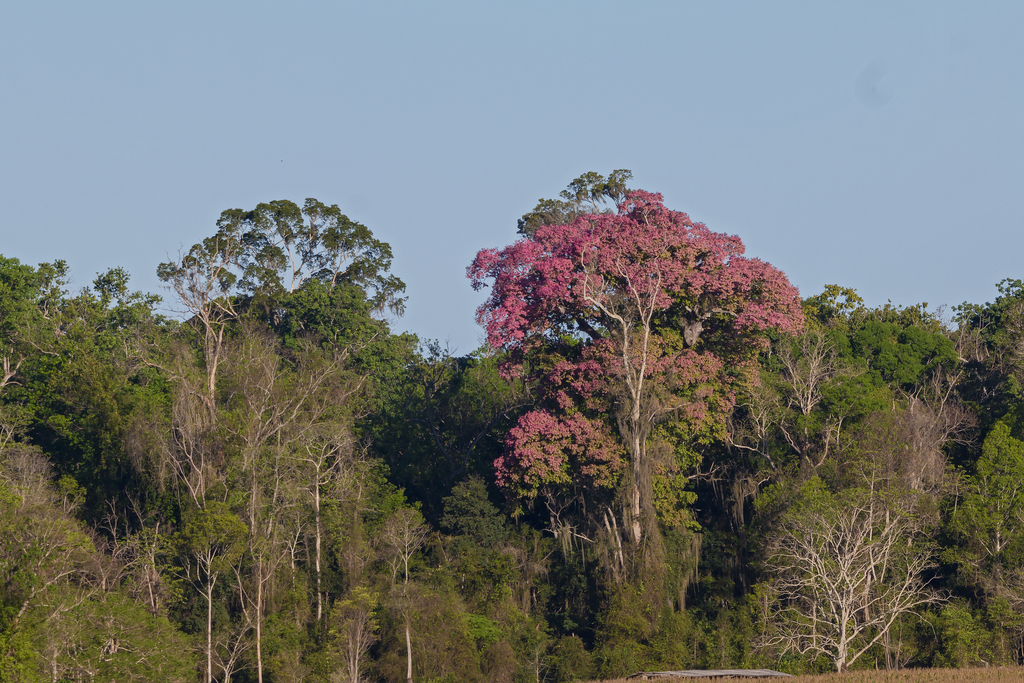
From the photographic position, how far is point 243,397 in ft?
131

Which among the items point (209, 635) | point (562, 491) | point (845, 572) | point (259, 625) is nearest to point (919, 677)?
point (845, 572)

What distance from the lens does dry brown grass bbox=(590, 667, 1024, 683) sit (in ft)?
93.4

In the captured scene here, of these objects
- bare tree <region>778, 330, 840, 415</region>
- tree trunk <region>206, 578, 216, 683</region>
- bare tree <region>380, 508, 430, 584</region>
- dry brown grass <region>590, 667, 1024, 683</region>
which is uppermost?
bare tree <region>778, 330, 840, 415</region>

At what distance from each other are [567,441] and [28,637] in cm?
1696

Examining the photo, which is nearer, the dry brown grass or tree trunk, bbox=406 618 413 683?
the dry brown grass

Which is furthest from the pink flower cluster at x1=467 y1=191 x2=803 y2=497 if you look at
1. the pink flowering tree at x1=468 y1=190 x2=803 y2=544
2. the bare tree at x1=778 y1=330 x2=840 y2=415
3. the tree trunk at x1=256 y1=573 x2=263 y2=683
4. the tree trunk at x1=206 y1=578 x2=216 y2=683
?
the tree trunk at x1=206 y1=578 x2=216 y2=683

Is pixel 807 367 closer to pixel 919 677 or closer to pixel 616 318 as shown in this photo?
pixel 616 318

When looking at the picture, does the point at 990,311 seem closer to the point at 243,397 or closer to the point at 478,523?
the point at 478,523

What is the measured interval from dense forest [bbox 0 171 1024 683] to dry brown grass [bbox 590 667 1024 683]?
2.75 m

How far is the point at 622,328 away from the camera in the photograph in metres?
38.5

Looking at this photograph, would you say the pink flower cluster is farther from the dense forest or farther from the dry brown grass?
the dry brown grass

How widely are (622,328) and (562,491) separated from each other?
5428 millimetres

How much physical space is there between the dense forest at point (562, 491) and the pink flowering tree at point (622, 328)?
9 cm

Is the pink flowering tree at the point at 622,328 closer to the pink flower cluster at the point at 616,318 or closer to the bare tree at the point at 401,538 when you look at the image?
the pink flower cluster at the point at 616,318
